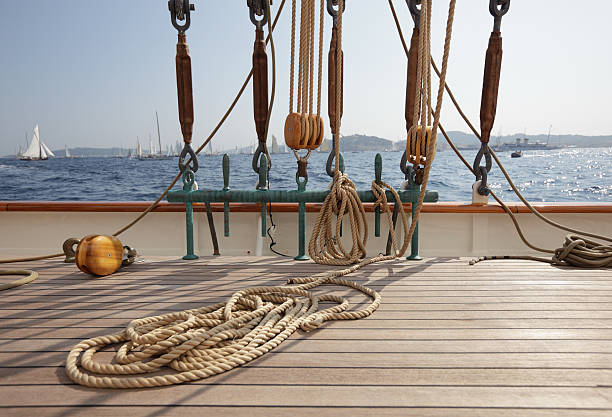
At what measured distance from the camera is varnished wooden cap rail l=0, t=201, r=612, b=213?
2.85 meters

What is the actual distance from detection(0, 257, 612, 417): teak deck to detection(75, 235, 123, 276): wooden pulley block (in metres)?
0.05

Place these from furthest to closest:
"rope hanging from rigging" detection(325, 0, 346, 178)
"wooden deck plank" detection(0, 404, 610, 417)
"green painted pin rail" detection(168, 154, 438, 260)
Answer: "green painted pin rail" detection(168, 154, 438, 260) < "rope hanging from rigging" detection(325, 0, 346, 178) < "wooden deck plank" detection(0, 404, 610, 417)

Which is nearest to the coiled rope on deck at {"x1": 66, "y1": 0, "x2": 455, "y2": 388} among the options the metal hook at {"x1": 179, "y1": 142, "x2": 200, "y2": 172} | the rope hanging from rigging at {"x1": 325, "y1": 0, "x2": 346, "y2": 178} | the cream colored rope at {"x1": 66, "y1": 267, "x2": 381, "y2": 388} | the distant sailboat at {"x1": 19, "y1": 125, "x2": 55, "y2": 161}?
the cream colored rope at {"x1": 66, "y1": 267, "x2": 381, "y2": 388}

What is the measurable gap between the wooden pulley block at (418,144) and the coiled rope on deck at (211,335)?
8.6 inches

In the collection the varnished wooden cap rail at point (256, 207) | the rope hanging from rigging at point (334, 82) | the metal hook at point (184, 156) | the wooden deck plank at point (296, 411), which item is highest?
the rope hanging from rigging at point (334, 82)

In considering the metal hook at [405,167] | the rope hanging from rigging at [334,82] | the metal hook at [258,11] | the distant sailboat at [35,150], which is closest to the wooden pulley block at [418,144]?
the metal hook at [405,167]

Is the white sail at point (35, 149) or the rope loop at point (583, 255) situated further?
the white sail at point (35, 149)

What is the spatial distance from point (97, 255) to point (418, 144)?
147cm

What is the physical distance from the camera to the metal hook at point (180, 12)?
2135 mm

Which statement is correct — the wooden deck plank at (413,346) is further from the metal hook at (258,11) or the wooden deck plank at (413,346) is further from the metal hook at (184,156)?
the metal hook at (258,11)

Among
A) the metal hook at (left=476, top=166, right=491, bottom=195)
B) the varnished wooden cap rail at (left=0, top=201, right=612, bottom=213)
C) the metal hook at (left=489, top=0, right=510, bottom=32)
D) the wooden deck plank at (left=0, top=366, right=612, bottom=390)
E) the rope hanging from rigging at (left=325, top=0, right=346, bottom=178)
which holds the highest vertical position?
the metal hook at (left=489, top=0, right=510, bottom=32)

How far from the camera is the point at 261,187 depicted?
89.9 inches

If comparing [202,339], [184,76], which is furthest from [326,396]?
[184,76]

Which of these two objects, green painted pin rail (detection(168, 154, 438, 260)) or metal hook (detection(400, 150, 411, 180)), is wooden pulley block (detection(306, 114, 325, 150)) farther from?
metal hook (detection(400, 150, 411, 180))
